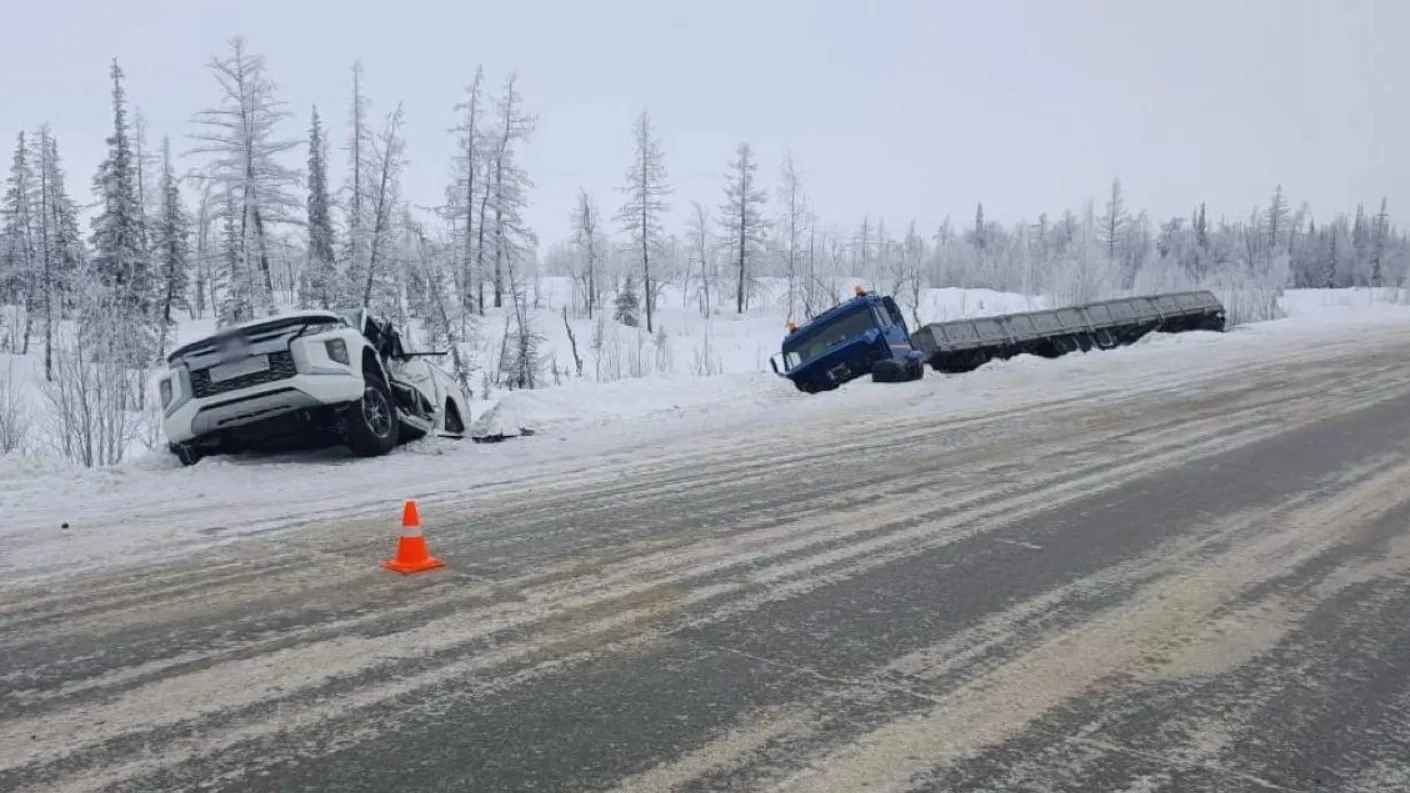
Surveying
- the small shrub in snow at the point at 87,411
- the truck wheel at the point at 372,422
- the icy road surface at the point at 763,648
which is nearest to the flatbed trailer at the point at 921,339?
the truck wheel at the point at 372,422

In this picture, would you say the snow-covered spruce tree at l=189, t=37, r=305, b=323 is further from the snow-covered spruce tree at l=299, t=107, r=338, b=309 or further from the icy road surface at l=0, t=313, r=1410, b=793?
the icy road surface at l=0, t=313, r=1410, b=793

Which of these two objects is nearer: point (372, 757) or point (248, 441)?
point (372, 757)

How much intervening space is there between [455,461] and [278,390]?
5.79 feet

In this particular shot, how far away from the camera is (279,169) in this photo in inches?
1932

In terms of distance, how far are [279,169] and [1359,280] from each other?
132599 millimetres

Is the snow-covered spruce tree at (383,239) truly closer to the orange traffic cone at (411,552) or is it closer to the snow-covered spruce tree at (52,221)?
the snow-covered spruce tree at (52,221)

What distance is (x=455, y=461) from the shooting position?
32.5 feet

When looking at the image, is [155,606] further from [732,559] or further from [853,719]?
[853,719]

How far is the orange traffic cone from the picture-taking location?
18.1 feet

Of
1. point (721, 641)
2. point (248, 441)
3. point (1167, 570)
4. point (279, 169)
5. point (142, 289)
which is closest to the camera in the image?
point (721, 641)

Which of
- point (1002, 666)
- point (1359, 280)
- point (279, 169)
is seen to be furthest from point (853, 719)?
point (1359, 280)

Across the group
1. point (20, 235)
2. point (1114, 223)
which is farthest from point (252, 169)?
point (1114, 223)

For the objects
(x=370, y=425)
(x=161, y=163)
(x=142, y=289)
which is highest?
(x=161, y=163)

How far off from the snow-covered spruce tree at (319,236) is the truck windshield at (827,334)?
31831 millimetres
